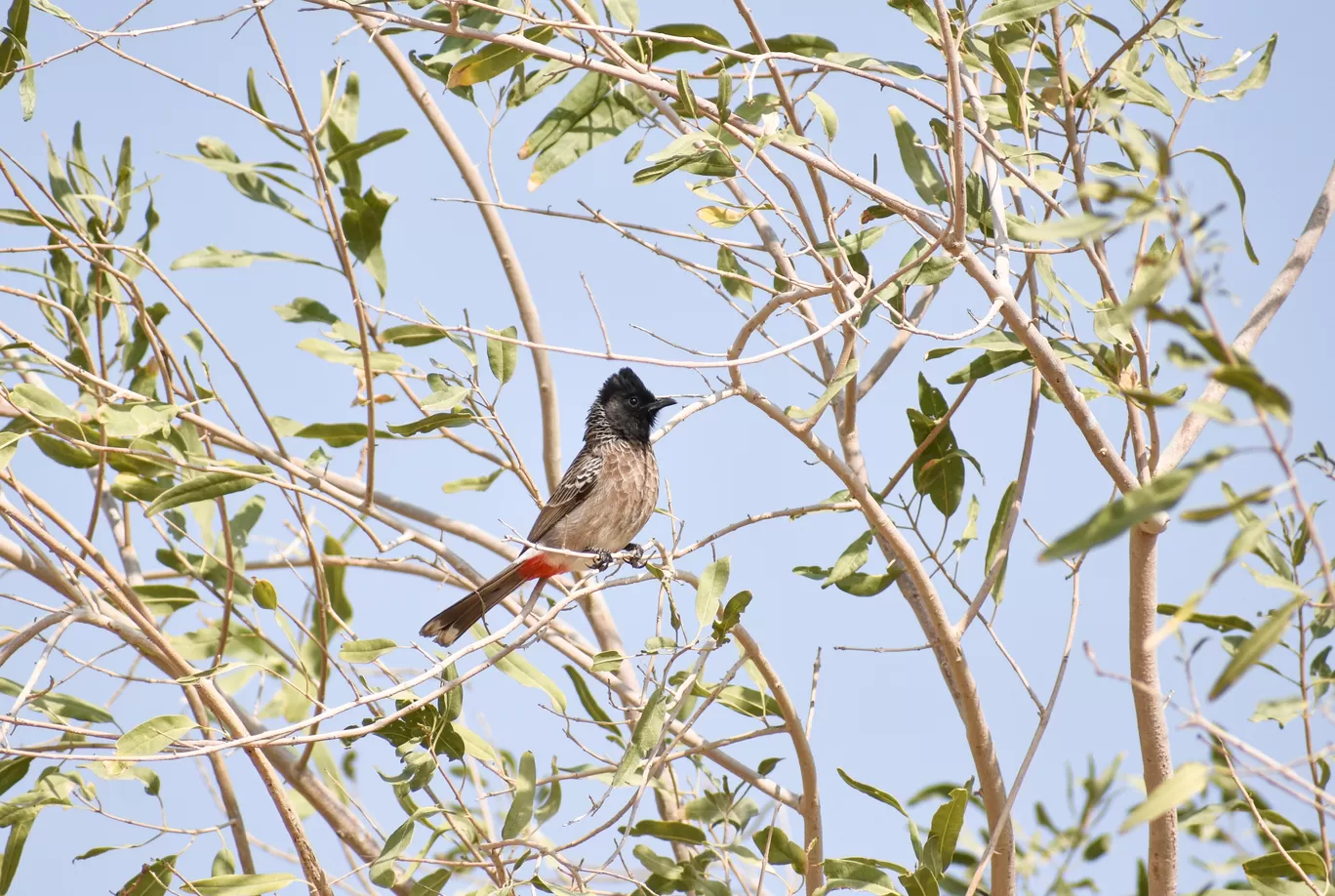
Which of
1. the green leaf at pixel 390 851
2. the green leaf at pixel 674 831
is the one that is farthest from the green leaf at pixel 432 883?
the green leaf at pixel 674 831

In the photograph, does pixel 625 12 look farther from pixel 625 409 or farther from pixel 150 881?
pixel 150 881

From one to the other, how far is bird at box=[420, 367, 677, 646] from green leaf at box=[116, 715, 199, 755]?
120cm

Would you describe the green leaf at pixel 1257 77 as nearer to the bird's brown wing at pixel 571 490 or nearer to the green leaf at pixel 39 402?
the bird's brown wing at pixel 571 490

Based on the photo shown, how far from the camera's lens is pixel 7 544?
3.47 m

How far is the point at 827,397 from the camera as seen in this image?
285 cm

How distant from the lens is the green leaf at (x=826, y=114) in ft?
10.5

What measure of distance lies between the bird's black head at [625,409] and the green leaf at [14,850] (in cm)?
246

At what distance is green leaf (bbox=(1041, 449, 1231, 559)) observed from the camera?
125 centimetres

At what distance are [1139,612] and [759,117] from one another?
65.0 inches

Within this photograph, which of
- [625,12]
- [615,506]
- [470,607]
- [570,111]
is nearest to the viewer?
[625,12]

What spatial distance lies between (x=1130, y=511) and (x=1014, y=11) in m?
1.94

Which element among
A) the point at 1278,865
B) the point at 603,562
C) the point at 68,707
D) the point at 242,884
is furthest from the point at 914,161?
the point at 68,707

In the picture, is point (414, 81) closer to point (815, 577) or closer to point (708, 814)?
point (815, 577)

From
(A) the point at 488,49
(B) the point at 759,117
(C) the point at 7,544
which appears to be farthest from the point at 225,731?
(B) the point at 759,117
